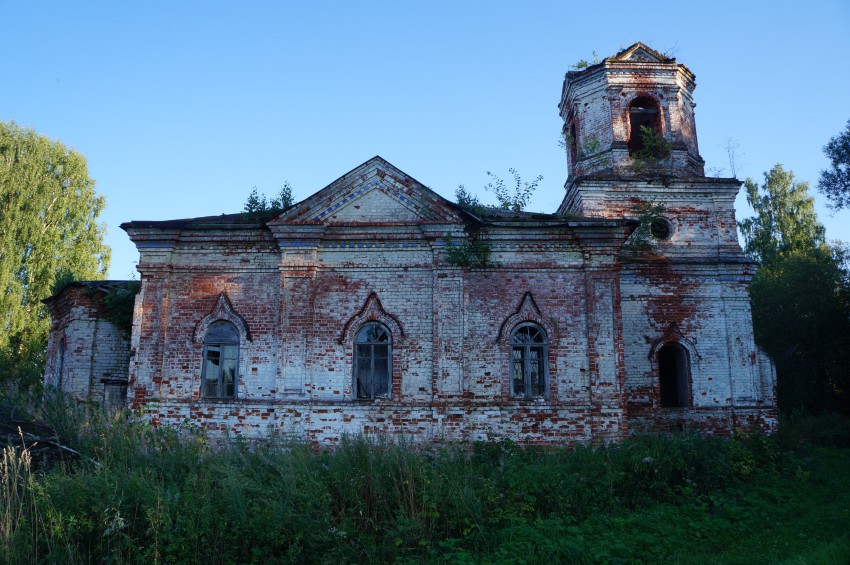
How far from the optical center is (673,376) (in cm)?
1471

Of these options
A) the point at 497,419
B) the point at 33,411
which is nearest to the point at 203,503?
the point at 33,411

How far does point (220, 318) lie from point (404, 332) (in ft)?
11.7

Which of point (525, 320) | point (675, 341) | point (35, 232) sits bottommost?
point (675, 341)

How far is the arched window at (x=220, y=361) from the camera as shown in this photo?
12359mm

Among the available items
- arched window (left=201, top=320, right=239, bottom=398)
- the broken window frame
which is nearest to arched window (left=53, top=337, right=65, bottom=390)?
arched window (left=201, top=320, right=239, bottom=398)

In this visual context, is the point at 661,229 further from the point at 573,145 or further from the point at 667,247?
the point at 573,145

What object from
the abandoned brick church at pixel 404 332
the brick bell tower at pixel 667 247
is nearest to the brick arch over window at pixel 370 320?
the abandoned brick church at pixel 404 332

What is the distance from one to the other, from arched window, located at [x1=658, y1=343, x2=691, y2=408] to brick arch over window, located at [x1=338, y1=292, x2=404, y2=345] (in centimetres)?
601

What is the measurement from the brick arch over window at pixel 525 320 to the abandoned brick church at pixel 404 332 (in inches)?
1.1

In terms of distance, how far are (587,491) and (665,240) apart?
7.71 metres

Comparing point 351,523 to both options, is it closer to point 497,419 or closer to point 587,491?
point 587,491

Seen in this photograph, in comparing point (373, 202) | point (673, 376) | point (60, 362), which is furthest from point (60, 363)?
point (673, 376)

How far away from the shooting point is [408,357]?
12180mm

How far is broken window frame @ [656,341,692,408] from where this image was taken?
14.1 metres
